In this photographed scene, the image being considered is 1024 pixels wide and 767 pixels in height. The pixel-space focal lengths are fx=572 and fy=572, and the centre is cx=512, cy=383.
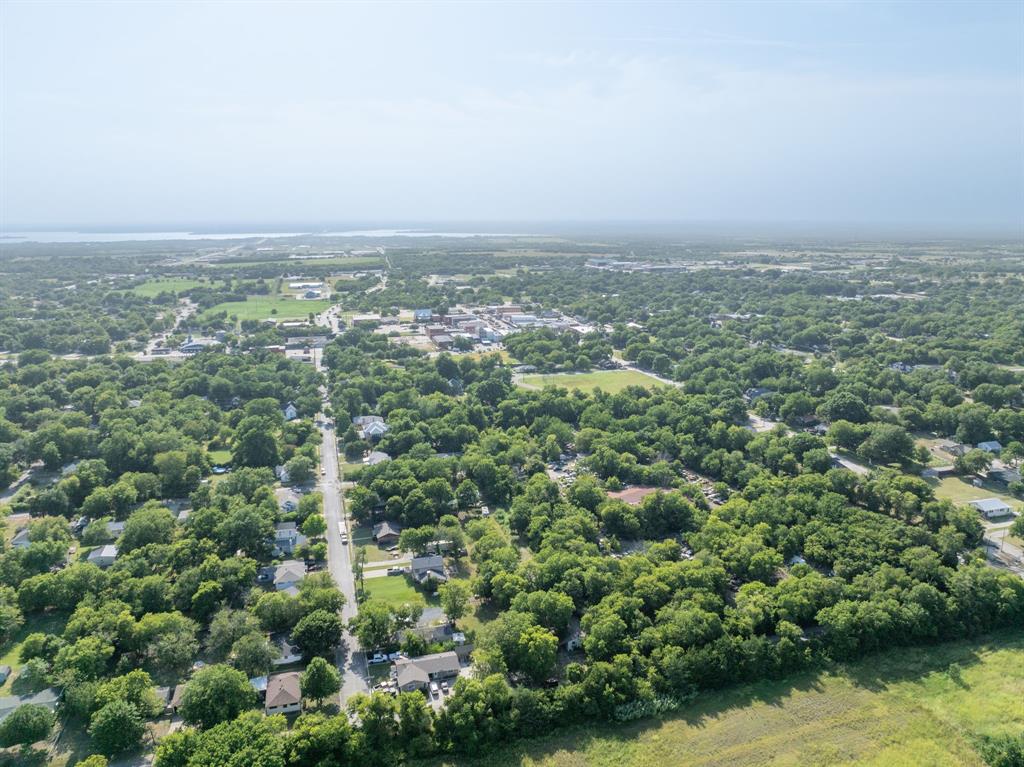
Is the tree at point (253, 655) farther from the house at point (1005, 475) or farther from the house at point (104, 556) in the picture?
the house at point (1005, 475)

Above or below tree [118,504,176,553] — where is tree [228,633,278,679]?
below

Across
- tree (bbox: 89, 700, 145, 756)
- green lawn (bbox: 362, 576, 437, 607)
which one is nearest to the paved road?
green lawn (bbox: 362, 576, 437, 607)

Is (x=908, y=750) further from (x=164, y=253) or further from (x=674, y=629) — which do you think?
(x=164, y=253)

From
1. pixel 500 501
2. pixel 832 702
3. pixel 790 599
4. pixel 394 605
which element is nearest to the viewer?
pixel 832 702

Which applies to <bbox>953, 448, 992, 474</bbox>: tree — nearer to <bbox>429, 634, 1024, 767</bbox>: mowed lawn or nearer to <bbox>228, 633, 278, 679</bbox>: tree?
<bbox>429, 634, 1024, 767</bbox>: mowed lawn

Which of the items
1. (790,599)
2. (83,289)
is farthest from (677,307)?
(83,289)

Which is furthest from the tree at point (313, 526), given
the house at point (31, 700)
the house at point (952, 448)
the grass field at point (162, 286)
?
the grass field at point (162, 286)

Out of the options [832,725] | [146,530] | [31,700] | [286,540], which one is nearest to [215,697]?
[31,700]
